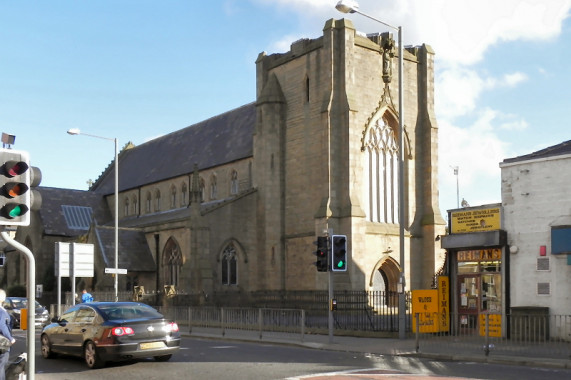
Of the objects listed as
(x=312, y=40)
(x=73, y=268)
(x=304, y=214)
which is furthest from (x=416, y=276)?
(x=73, y=268)

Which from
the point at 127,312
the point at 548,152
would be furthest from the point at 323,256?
the point at 548,152

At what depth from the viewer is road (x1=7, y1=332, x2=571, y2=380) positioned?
1428 cm

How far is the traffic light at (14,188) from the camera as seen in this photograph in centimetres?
927

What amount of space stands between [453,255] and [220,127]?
3212 cm

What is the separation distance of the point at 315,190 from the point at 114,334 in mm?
25233

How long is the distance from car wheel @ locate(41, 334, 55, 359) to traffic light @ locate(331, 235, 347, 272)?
26.7ft

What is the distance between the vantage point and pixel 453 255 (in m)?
25.1

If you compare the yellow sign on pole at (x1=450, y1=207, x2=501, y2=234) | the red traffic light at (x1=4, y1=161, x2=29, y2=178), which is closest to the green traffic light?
the red traffic light at (x1=4, y1=161, x2=29, y2=178)

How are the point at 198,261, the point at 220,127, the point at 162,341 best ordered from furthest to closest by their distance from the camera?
the point at 220,127
the point at 198,261
the point at 162,341

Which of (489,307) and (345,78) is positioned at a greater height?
(345,78)

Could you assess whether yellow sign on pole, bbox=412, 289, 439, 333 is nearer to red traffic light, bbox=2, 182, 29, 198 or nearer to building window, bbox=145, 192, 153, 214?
red traffic light, bbox=2, 182, 29, 198

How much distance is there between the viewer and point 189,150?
185 ft

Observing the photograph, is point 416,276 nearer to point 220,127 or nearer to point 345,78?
point 345,78

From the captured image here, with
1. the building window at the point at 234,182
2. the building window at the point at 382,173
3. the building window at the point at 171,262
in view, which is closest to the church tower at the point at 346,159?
the building window at the point at 382,173
